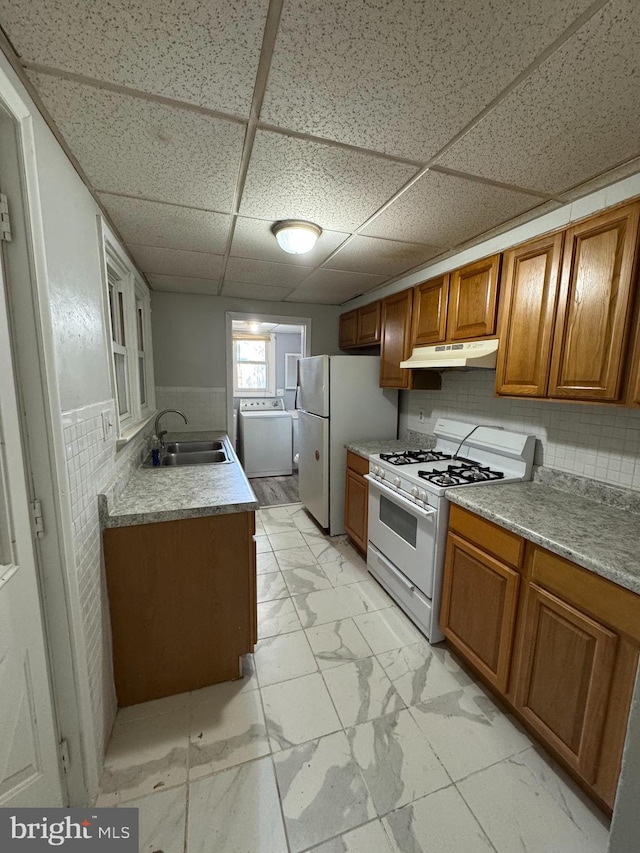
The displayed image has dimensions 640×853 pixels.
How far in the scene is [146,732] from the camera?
1.42 m

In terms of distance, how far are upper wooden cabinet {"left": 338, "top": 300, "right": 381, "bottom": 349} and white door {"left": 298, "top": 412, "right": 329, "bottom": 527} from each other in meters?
0.85

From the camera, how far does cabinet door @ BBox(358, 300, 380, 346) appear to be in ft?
9.81

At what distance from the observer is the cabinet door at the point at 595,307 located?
4.27ft

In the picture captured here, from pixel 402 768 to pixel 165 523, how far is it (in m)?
1.31

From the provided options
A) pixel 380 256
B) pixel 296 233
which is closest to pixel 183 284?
pixel 296 233

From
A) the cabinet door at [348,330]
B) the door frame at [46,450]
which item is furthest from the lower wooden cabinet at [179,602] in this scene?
the cabinet door at [348,330]

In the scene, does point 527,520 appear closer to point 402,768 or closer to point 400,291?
point 402,768

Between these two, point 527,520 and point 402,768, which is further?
point 527,520

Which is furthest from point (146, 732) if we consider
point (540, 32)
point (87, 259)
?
point (540, 32)

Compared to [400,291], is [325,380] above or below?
below

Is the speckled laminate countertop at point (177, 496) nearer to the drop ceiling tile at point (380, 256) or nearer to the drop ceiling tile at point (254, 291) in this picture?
the drop ceiling tile at point (380, 256)

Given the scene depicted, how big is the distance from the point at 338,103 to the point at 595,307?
122 cm

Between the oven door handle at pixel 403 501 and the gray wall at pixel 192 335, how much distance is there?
189 centimetres

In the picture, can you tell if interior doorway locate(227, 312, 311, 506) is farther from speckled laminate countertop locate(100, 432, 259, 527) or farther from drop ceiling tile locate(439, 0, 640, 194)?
drop ceiling tile locate(439, 0, 640, 194)
